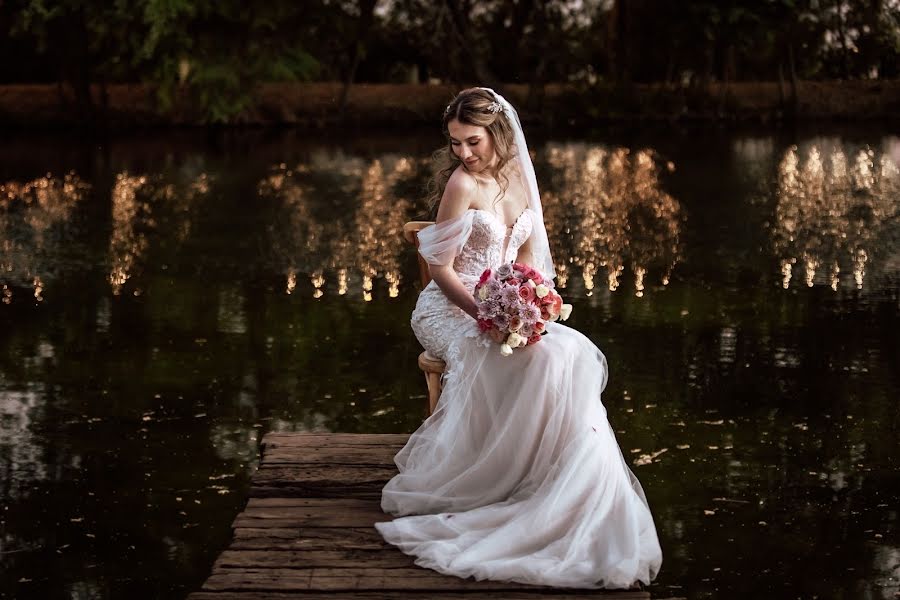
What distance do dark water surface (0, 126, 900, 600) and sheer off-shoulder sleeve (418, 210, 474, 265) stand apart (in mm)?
1290

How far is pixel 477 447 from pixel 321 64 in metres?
22.5

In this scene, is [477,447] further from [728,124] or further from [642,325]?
[728,124]

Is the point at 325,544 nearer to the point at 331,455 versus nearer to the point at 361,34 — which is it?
the point at 331,455

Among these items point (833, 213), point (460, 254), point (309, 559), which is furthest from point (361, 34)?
point (309, 559)

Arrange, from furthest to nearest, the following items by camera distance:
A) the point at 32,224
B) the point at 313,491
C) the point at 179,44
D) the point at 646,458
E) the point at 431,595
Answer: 1. the point at 179,44
2. the point at 32,224
3. the point at 646,458
4. the point at 313,491
5. the point at 431,595

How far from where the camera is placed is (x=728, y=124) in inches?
992

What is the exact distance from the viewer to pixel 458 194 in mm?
4801

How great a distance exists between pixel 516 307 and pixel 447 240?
60 cm

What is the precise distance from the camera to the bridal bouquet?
4.29m

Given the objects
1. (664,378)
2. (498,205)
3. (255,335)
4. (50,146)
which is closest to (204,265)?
(255,335)

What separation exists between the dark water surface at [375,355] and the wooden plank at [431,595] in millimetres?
941

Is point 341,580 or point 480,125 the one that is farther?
point 480,125

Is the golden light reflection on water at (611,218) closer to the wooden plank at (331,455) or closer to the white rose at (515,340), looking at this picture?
the wooden plank at (331,455)

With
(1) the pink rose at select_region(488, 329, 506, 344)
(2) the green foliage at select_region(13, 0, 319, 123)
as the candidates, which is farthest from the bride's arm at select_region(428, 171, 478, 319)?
(2) the green foliage at select_region(13, 0, 319, 123)
